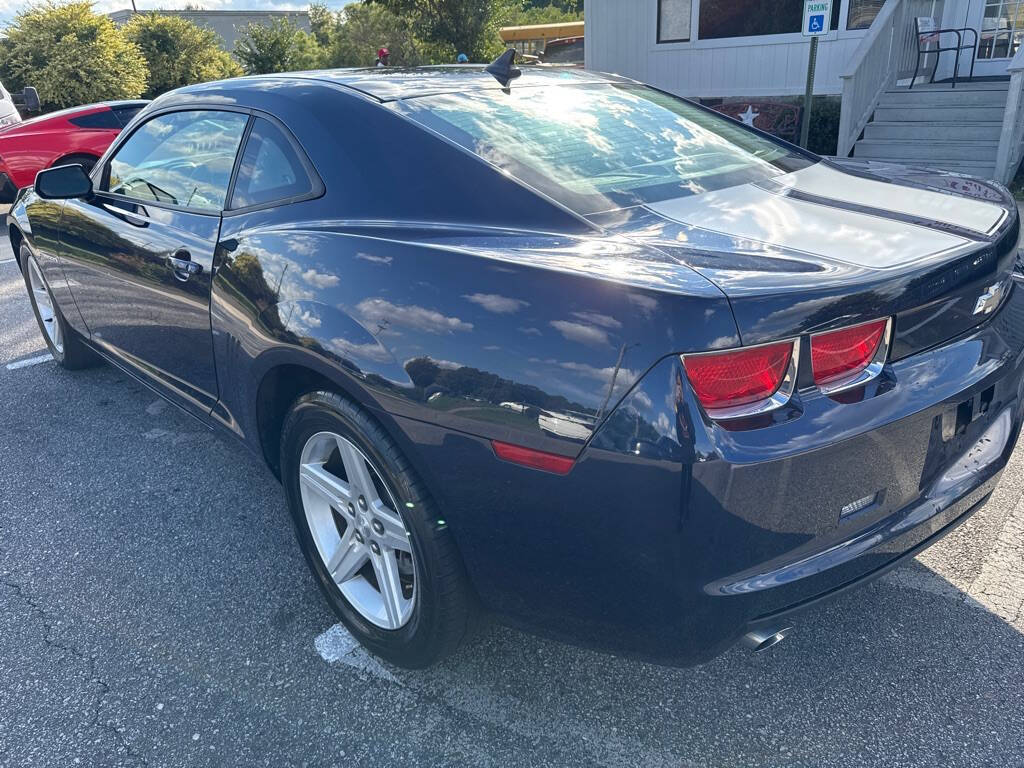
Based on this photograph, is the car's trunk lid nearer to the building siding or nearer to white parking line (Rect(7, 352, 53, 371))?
white parking line (Rect(7, 352, 53, 371))

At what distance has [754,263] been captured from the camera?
5.71ft

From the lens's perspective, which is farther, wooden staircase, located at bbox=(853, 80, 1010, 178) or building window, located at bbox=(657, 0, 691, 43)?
building window, located at bbox=(657, 0, 691, 43)

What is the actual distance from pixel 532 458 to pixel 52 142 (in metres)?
10.1

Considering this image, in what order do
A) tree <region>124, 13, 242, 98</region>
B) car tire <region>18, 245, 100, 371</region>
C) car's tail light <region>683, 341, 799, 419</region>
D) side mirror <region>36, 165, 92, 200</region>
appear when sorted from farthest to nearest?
tree <region>124, 13, 242, 98</region> < car tire <region>18, 245, 100, 371</region> < side mirror <region>36, 165, 92, 200</region> < car's tail light <region>683, 341, 799, 419</region>

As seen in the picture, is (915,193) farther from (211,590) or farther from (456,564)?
(211,590)

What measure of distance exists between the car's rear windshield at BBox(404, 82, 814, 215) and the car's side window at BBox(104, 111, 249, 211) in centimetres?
81

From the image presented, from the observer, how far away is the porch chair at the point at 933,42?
1018 centimetres

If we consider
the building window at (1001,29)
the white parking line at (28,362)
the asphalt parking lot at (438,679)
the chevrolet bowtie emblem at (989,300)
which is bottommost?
the white parking line at (28,362)

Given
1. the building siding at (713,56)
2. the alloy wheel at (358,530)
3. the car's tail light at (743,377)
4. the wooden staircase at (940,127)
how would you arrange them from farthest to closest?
the building siding at (713,56), the wooden staircase at (940,127), the alloy wheel at (358,530), the car's tail light at (743,377)

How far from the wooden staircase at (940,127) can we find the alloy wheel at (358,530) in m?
8.47

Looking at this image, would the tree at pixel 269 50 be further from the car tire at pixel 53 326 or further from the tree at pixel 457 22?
the car tire at pixel 53 326

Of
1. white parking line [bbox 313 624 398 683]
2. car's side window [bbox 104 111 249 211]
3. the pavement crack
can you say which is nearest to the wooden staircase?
car's side window [bbox 104 111 249 211]

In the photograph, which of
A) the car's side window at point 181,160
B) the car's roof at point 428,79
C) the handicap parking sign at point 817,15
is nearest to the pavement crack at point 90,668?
the car's side window at point 181,160

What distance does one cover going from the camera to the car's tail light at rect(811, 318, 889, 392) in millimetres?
1678
